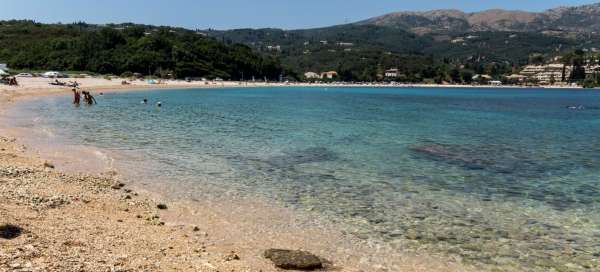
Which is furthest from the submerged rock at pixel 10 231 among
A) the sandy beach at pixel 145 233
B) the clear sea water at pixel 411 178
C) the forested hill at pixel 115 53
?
the forested hill at pixel 115 53

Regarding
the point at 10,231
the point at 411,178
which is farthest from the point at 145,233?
the point at 411,178

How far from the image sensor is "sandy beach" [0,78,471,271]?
8.34 m

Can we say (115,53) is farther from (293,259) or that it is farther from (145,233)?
(293,259)

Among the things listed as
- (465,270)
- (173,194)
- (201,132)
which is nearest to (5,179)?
(173,194)

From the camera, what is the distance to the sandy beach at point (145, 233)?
8336mm

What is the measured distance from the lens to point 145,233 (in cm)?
1058

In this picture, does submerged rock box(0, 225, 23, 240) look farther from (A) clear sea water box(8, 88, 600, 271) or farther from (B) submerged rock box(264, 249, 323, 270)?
(A) clear sea water box(8, 88, 600, 271)

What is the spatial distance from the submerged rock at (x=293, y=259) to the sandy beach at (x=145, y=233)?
0.67 feet

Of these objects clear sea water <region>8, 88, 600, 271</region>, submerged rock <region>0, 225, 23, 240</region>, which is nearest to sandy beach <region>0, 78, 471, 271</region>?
submerged rock <region>0, 225, 23, 240</region>

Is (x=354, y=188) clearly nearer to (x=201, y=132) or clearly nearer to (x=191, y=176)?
(x=191, y=176)

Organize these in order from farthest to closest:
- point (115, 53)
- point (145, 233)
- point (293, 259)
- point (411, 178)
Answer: point (115, 53) → point (411, 178) → point (145, 233) → point (293, 259)

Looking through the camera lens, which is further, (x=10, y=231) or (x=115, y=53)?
(x=115, y=53)

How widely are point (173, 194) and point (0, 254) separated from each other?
7617 mm

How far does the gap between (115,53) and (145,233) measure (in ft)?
535
